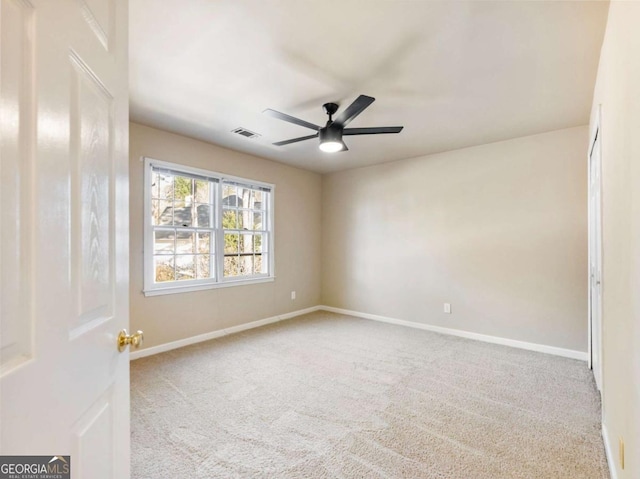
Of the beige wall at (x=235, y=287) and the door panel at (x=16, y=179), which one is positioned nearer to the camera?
the door panel at (x=16, y=179)

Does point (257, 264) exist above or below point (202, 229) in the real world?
below

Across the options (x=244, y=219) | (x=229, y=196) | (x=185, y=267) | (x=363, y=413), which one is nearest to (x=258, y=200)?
(x=244, y=219)

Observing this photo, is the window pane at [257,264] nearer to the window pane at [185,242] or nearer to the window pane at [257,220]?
the window pane at [257,220]

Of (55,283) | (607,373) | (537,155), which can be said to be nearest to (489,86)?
(537,155)

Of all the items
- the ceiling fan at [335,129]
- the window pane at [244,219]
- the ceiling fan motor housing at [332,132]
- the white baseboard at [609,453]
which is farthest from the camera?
the window pane at [244,219]

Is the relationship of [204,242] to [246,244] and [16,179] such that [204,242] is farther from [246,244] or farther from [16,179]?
[16,179]

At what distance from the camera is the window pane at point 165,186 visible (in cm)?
365

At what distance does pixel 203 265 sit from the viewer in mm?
4059

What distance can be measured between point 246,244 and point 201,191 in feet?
3.33

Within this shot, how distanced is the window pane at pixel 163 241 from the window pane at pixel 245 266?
3.41 feet

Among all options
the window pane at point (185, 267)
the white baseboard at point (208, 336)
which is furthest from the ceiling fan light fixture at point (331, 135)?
the white baseboard at point (208, 336)

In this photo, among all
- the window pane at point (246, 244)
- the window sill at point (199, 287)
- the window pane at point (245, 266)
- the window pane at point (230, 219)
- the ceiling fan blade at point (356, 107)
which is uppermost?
the ceiling fan blade at point (356, 107)

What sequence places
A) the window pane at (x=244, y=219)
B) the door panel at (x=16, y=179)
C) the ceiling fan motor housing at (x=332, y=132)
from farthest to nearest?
the window pane at (x=244, y=219) < the ceiling fan motor housing at (x=332, y=132) < the door panel at (x=16, y=179)

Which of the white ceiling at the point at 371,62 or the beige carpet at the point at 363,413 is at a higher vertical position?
the white ceiling at the point at 371,62
